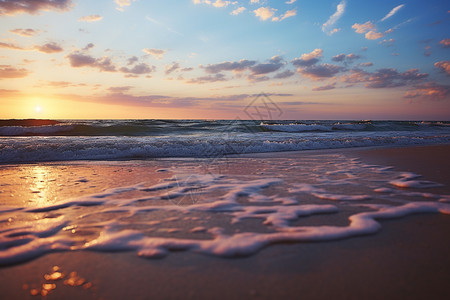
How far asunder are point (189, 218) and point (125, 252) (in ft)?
2.08

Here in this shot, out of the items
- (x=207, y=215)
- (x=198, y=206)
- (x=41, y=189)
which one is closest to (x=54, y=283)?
(x=207, y=215)

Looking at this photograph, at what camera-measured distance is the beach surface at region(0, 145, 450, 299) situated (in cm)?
125

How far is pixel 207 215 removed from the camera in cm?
224

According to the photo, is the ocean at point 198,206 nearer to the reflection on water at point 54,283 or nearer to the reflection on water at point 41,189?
the reflection on water at point 41,189

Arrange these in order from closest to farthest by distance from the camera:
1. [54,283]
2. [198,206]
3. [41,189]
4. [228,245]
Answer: [54,283], [228,245], [198,206], [41,189]

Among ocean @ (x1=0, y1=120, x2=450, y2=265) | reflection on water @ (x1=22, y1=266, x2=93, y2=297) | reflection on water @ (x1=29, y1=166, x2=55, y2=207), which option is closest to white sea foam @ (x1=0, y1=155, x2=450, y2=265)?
ocean @ (x1=0, y1=120, x2=450, y2=265)

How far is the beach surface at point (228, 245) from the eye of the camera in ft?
4.09

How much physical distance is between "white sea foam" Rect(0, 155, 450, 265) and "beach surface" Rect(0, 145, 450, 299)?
1 cm

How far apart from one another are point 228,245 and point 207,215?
1.97ft

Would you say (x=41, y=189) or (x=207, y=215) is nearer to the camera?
(x=207, y=215)

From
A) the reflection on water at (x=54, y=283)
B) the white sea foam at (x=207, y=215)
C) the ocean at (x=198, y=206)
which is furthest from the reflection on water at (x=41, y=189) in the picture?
the reflection on water at (x=54, y=283)

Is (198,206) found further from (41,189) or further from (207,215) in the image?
(41,189)

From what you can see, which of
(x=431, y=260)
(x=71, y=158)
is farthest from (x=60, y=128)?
(x=431, y=260)

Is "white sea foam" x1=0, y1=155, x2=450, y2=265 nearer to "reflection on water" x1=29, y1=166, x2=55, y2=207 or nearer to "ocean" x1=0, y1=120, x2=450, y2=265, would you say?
"ocean" x1=0, y1=120, x2=450, y2=265
